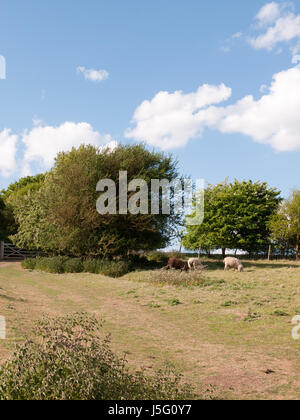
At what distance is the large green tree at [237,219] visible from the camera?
45.4m

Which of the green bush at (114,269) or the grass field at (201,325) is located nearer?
the grass field at (201,325)

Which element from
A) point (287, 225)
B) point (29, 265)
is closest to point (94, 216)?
point (29, 265)

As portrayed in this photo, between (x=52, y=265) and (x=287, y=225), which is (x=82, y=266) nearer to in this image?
(x=52, y=265)

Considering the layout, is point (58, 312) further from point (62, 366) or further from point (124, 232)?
point (124, 232)

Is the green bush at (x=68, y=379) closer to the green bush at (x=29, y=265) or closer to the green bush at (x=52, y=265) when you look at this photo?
the green bush at (x=52, y=265)

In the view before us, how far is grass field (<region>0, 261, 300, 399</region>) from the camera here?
24.0ft

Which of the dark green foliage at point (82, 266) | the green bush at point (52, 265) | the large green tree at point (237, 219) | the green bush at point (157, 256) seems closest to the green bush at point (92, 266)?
the dark green foliage at point (82, 266)

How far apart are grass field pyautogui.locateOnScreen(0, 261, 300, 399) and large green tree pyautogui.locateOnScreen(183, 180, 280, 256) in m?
24.6

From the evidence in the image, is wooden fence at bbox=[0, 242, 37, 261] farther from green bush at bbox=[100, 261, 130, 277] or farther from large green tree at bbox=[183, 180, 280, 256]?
large green tree at bbox=[183, 180, 280, 256]

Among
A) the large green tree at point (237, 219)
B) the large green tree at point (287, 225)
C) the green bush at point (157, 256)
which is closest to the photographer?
the green bush at point (157, 256)

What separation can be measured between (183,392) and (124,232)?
25.8 metres

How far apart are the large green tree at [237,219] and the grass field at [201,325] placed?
24.6 metres

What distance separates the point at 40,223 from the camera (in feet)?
118
